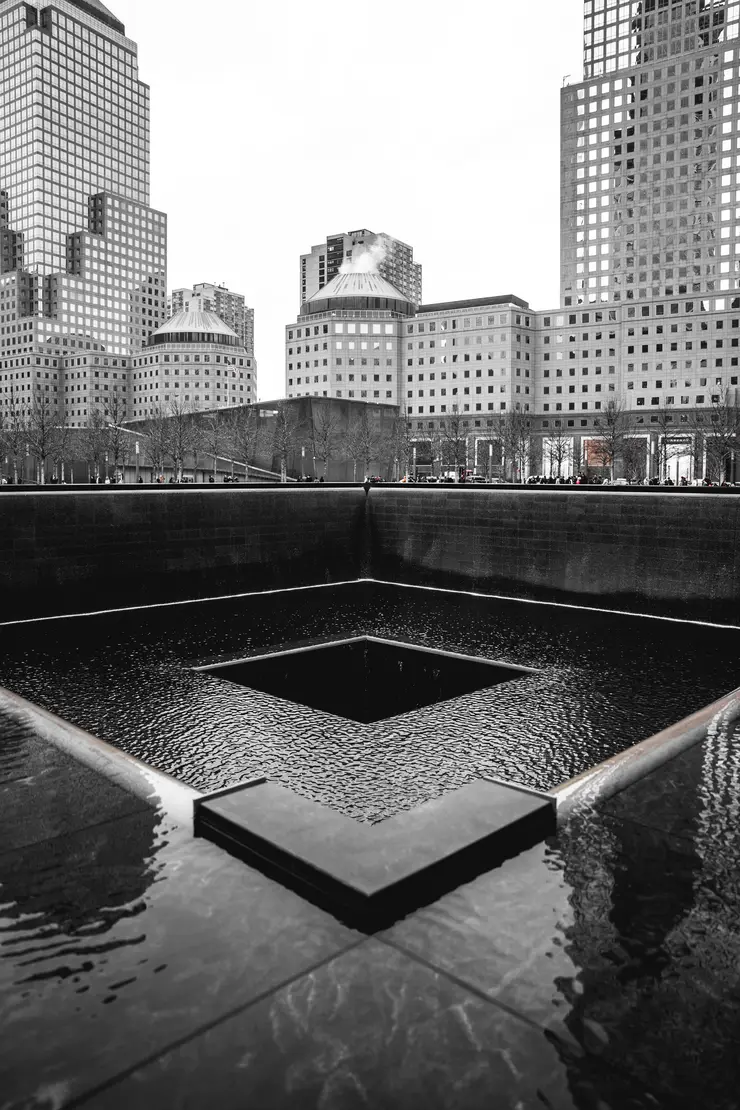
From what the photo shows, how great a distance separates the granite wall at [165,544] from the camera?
653 inches

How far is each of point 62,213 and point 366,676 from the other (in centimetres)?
20881

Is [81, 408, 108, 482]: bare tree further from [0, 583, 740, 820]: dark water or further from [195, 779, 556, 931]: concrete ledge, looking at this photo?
[195, 779, 556, 931]: concrete ledge

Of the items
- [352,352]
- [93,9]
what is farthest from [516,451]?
[93,9]

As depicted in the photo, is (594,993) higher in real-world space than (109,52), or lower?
lower

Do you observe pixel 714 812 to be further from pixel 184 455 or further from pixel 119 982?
pixel 184 455

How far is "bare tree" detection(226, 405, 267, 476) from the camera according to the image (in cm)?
7212

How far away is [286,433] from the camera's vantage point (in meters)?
71.7

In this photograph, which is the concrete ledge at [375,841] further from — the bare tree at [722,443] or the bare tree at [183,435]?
the bare tree at [183,435]

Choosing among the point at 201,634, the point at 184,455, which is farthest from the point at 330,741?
the point at 184,455

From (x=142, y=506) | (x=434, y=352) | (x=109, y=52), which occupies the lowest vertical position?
(x=142, y=506)

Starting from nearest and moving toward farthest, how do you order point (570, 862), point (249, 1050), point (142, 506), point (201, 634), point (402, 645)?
point (249, 1050) < point (570, 862) < point (402, 645) < point (201, 634) < point (142, 506)

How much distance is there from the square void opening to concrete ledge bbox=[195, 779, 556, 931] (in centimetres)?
465

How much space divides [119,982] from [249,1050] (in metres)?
0.81

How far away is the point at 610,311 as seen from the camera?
11444 centimetres
